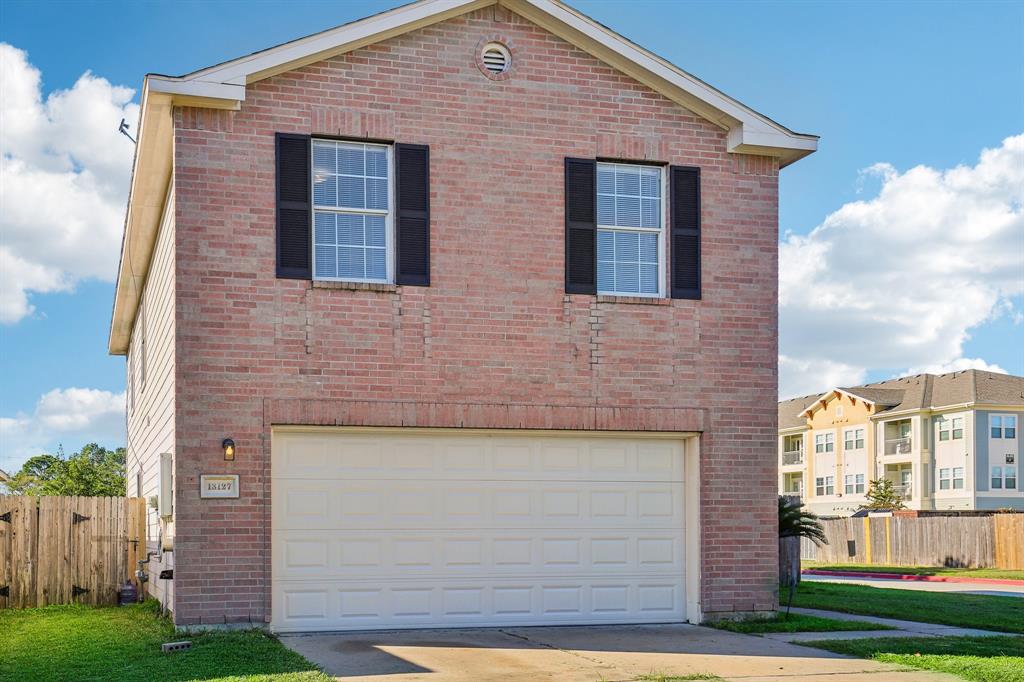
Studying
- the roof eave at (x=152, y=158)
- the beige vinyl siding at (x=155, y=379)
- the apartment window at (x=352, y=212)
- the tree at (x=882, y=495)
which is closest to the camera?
the roof eave at (x=152, y=158)

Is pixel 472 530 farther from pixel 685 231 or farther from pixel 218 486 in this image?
pixel 685 231

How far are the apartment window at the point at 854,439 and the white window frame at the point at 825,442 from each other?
1.30m

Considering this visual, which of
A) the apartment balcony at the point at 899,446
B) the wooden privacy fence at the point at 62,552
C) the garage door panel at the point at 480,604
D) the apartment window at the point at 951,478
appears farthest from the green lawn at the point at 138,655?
the apartment balcony at the point at 899,446

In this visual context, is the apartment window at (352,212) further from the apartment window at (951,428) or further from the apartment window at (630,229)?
the apartment window at (951,428)

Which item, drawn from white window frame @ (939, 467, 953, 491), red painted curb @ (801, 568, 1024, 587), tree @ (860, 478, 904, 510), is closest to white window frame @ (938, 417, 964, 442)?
white window frame @ (939, 467, 953, 491)

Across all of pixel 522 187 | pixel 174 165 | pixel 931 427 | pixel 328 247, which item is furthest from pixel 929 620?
pixel 931 427

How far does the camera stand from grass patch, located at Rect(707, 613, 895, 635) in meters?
13.1

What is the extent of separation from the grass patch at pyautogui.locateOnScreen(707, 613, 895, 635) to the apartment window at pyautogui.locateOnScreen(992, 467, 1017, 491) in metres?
45.4

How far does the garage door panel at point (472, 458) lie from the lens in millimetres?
12680

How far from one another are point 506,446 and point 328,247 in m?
3.07

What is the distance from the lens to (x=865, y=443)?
63094 millimetres

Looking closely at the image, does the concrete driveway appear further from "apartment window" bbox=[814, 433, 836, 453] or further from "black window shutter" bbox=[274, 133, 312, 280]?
"apartment window" bbox=[814, 433, 836, 453]

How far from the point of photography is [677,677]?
9797 mm

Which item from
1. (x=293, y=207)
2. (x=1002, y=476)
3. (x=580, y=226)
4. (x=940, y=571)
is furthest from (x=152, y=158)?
(x=1002, y=476)
